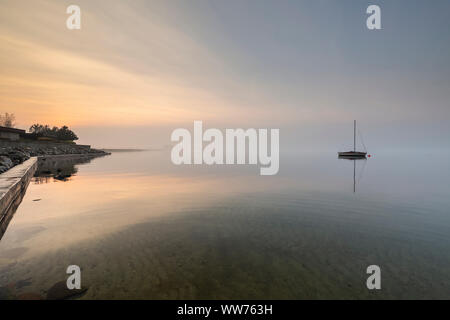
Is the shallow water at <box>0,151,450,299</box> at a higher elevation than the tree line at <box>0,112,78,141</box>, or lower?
lower

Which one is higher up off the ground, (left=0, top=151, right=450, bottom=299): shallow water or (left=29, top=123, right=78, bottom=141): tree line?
(left=29, top=123, right=78, bottom=141): tree line

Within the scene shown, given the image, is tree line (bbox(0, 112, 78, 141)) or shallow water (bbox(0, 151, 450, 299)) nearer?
shallow water (bbox(0, 151, 450, 299))

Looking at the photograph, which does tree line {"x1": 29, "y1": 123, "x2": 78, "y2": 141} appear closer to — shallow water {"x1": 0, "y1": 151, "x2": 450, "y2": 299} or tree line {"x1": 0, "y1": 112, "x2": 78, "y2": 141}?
tree line {"x1": 0, "y1": 112, "x2": 78, "y2": 141}

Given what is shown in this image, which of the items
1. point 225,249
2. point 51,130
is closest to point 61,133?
point 51,130

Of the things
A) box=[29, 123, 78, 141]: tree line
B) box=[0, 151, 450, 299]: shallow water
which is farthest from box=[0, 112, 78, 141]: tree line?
box=[0, 151, 450, 299]: shallow water

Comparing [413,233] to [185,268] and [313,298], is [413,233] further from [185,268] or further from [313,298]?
[185,268]

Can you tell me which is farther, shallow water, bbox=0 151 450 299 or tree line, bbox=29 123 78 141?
tree line, bbox=29 123 78 141

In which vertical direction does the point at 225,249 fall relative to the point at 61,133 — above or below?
below

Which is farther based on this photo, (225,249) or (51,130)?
(51,130)

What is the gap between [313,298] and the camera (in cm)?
479

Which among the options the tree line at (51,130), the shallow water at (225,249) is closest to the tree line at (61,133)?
the tree line at (51,130)

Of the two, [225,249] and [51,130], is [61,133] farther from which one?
[225,249]
